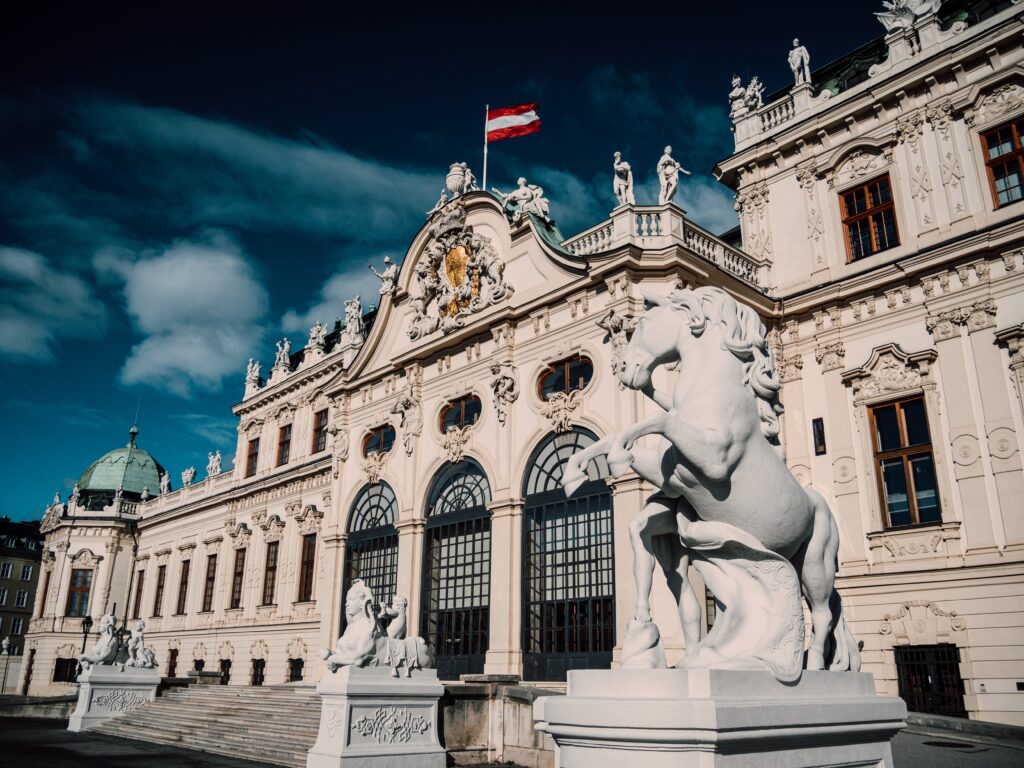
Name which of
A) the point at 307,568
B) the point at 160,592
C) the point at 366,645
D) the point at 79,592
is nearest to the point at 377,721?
the point at 366,645

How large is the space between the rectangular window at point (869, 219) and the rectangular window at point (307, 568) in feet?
71.1

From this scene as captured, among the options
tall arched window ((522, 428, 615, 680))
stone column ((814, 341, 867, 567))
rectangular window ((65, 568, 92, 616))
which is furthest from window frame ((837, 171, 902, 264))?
rectangular window ((65, 568, 92, 616))

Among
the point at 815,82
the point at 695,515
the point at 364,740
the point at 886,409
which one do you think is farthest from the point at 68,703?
the point at 815,82

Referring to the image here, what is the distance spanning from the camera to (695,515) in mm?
4426

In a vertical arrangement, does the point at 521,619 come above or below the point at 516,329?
below

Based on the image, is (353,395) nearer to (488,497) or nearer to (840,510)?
(488,497)

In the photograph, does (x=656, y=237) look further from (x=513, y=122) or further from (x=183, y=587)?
(x=183, y=587)

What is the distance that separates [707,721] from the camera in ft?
11.0

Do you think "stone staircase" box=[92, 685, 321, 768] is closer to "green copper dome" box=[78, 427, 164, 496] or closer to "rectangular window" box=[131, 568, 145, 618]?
"rectangular window" box=[131, 568, 145, 618]

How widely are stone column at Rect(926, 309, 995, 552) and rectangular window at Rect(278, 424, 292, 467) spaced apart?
25594 millimetres

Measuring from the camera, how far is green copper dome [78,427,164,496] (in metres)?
50.2

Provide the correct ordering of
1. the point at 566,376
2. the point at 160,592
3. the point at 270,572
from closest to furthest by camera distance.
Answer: the point at 566,376
the point at 270,572
the point at 160,592

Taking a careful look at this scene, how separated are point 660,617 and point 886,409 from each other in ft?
23.5

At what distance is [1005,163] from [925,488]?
710cm
